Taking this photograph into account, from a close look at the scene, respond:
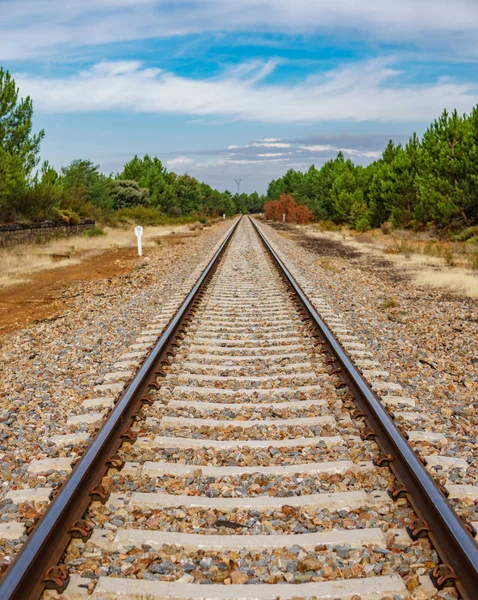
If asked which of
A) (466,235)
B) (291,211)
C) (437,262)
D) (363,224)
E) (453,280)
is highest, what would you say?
(291,211)

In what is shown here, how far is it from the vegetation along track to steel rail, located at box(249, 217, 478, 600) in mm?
11

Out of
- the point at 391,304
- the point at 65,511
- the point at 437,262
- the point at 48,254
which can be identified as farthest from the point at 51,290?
the point at 437,262

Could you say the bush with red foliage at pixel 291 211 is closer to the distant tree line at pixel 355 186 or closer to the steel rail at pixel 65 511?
the distant tree line at pixel 355 186

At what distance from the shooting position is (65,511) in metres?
3.17

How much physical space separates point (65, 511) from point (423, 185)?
93.2 feet

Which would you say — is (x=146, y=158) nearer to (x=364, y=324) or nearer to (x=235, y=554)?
(x=364, y=324)

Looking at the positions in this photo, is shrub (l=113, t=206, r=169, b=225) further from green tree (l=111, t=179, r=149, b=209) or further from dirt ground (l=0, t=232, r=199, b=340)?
dirt ground (l=0, t=232, r=199, b=340)

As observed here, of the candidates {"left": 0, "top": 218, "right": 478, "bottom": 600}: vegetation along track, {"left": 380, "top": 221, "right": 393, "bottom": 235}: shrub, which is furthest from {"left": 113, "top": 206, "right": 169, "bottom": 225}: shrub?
{"left": 0, "top": 218, "right": 478, "bottom": 600}: vegetation along track

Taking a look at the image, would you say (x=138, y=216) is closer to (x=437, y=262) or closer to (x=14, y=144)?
(x=14, y=144)

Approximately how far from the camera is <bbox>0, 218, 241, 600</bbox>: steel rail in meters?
2.62

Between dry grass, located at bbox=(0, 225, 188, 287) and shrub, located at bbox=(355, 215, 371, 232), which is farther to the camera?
shrub, located at bbox=(355, 215, 371, 232)

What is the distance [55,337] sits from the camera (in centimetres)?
838

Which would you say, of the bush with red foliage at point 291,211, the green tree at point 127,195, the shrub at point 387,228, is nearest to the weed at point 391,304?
the shrub at point 387,228

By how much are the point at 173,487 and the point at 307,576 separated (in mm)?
1221
